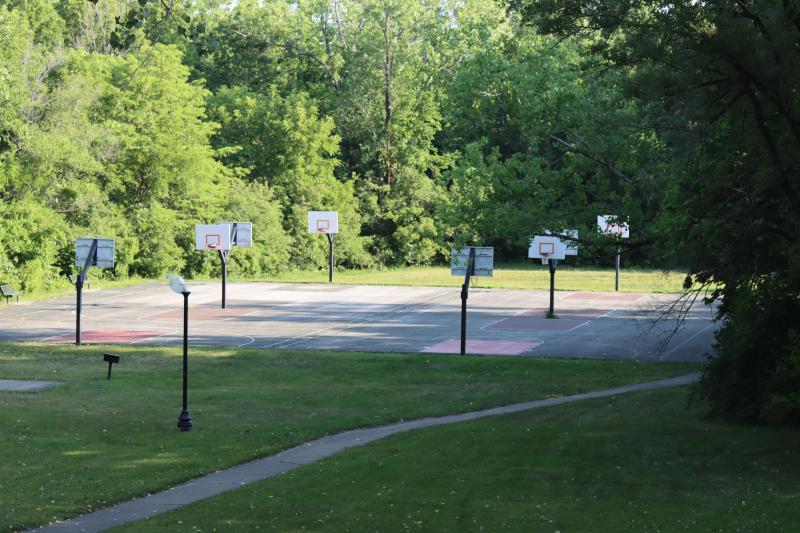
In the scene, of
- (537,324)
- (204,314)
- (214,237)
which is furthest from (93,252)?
(537,324)

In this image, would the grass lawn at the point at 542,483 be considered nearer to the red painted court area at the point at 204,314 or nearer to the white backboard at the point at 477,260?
the white backboard at the point at 477,260

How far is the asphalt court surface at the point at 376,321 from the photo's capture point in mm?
34469

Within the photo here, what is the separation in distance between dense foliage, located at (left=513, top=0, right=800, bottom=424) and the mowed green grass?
31.4m

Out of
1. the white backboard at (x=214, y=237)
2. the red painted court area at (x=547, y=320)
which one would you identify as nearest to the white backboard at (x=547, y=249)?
the red painted court area at (x=547, y=320)

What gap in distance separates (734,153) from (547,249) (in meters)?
24.5

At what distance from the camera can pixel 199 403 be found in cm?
2405

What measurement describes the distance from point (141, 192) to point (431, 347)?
107ft

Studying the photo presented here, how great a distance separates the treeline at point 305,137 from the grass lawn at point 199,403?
407cm

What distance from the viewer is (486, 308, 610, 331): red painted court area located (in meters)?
39.3

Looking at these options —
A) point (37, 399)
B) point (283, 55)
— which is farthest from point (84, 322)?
point (283, 55)

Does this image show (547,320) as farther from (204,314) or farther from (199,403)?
(199,403)

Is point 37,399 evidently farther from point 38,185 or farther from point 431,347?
point 38,185

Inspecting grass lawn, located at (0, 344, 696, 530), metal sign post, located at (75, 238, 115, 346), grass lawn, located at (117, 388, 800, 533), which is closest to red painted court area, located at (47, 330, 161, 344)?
metal sign post, located at (75, 238, 115, 346)

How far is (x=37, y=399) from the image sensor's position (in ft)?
78.6
